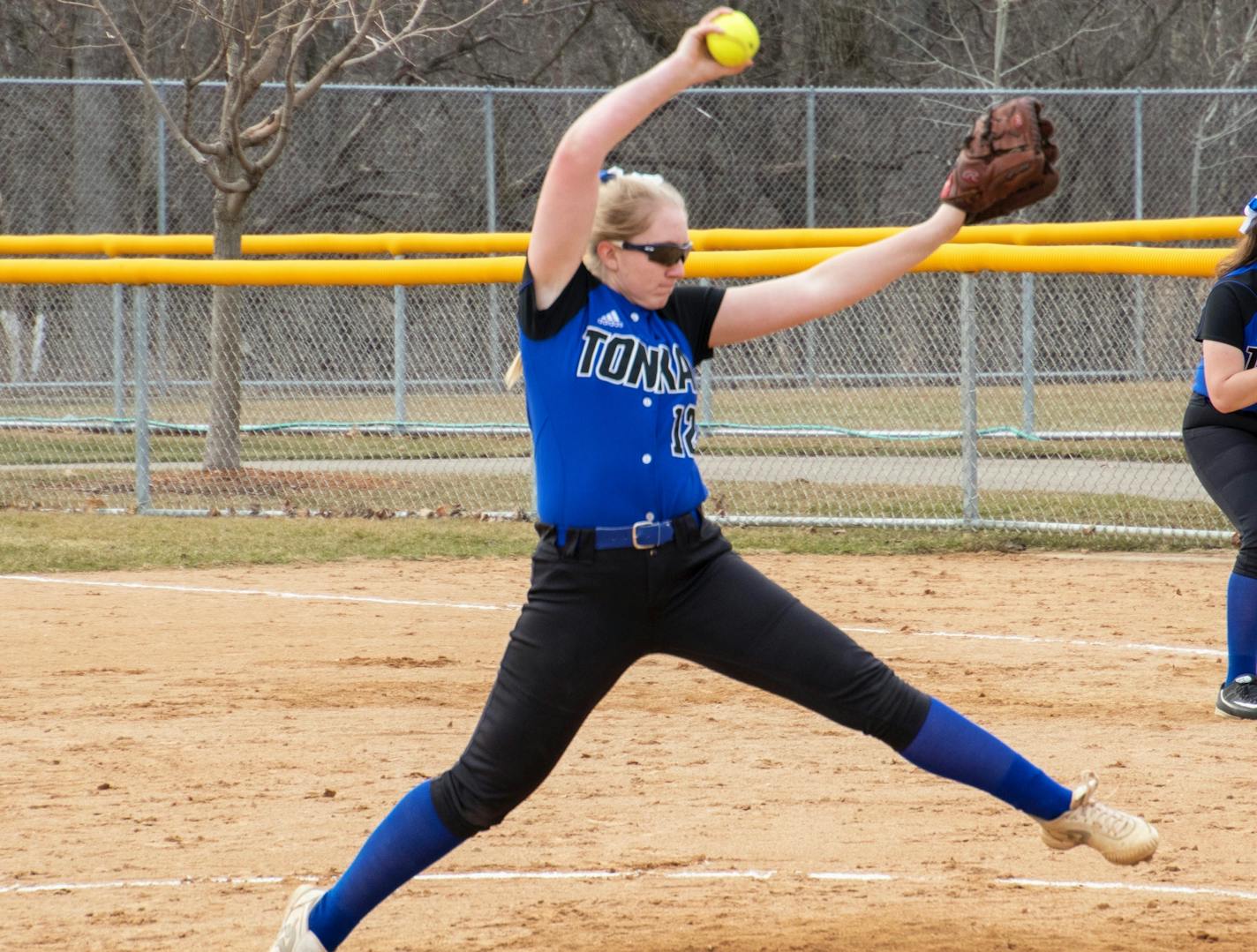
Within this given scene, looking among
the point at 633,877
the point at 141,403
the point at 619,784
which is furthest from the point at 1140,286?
the point at 633,877

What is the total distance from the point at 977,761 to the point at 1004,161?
4.36 feet

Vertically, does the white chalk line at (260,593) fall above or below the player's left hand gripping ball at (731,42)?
below

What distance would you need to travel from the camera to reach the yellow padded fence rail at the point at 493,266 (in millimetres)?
10516

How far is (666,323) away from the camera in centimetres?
382

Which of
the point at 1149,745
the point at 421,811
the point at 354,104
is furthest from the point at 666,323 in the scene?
the point at 354,104

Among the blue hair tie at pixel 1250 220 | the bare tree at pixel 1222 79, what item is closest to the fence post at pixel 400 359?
the blue hair tie at pixel 1250 220

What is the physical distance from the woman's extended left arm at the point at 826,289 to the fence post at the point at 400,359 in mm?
10486

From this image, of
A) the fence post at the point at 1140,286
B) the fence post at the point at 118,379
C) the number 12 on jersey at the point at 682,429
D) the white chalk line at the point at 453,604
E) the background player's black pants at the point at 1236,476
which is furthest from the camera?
the fence post at the point at 1140,286

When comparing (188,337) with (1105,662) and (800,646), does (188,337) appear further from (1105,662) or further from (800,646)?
(800,646)

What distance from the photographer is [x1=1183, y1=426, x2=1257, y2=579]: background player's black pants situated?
634 centimetres

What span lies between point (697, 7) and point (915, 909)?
20508mm

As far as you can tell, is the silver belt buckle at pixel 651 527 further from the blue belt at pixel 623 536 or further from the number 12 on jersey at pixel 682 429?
the number 12 on jersey at pixel 682 429

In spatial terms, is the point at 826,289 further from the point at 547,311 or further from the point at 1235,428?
the point at 1235,428

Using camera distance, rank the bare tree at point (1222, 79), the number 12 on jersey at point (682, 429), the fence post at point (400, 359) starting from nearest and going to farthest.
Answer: the number 12 on jersey at point (682, 429) → the fence post at point (400, 359) → the bare tree at point (1222, 79)
